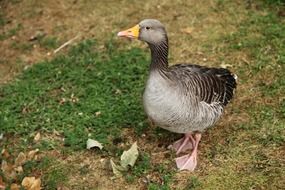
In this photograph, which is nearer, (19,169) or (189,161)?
(189,161)

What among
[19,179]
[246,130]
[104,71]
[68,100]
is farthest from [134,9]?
[19,179]

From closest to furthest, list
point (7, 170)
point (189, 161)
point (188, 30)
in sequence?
point (189, 161) → point (7, 170) → point (188, 30)

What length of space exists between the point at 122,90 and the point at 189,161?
156cm

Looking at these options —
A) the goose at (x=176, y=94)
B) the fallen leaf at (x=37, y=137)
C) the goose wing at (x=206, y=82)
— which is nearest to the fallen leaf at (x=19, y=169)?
the fallen leaf at (x=37, y=137)

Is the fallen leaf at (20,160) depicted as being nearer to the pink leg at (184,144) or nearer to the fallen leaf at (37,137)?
the fallen leaf at (37,137)

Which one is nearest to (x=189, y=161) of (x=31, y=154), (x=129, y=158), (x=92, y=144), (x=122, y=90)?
(x=129, y=158)

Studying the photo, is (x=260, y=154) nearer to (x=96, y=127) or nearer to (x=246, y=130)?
(x=246, y=130)

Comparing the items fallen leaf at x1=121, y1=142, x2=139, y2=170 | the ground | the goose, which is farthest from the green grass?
the goose

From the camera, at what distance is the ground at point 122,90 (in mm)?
4852

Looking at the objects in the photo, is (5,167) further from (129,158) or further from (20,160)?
(129,158)

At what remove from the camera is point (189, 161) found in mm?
4824

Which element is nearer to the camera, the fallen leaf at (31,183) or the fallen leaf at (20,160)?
the fallen leaf at (31,183)

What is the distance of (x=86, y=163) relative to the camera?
5090 mm

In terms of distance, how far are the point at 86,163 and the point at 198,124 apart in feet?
4.21
